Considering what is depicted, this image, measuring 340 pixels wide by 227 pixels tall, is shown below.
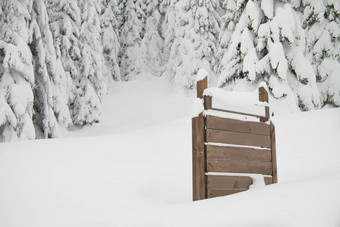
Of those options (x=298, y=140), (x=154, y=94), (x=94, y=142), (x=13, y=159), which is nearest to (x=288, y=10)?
(x=298, y=140)

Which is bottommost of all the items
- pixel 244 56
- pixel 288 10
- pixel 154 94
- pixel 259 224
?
pixel 154 94

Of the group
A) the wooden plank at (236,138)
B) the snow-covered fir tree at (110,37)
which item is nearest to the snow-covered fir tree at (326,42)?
the wooden plank at (236,138)

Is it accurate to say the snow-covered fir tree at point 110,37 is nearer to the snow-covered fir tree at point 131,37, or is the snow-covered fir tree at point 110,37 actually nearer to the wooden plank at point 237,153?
the snow-covered fir tree at point 131,37

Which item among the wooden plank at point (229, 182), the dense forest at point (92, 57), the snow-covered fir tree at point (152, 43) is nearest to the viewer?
the wooden plank at point (229, 182)

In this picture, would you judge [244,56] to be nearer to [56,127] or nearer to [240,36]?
[240,36]

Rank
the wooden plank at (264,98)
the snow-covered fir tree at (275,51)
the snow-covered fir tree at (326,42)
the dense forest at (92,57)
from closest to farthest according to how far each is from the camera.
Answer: the wooden plank at (264,98), the dense forest at (92,57), the snow-covered fir tree at (275,51), the snow-covered fir tree at (326,42)

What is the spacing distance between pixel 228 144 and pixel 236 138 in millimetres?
200

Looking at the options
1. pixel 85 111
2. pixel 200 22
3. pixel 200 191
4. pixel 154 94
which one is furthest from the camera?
pixel 154 94

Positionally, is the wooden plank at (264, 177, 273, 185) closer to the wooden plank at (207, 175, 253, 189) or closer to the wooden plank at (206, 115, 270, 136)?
the wooden plank at (207, 175, 253, 189)

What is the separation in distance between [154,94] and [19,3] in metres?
13.1

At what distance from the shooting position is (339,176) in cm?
445

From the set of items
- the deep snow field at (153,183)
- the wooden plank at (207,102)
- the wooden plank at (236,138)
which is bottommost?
the deep snow field at (153,183)

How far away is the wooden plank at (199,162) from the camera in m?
5.41


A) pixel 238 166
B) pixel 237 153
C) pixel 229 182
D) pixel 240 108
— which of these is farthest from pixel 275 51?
pixel 229 182
